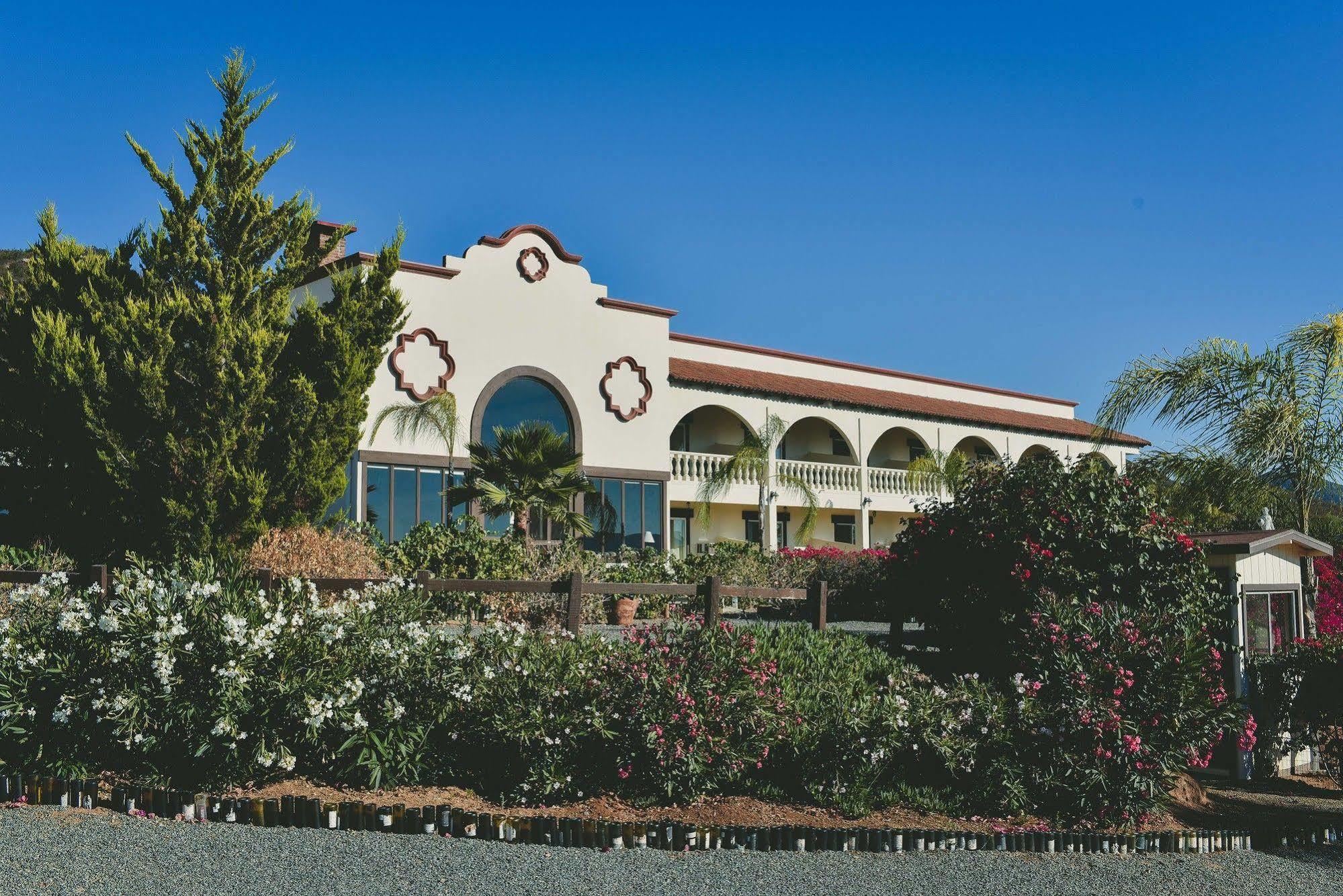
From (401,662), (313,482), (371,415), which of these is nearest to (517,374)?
(371,415)

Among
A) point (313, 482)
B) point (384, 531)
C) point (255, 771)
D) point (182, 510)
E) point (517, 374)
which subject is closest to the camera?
point (255, 771)

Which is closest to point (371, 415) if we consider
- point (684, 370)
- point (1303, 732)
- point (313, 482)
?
point (313, 482)

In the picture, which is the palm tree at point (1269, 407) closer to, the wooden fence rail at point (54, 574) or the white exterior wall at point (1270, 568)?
the white exterior wall at point (1270, 568)

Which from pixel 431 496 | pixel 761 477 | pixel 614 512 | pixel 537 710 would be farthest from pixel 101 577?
pixel 761 477

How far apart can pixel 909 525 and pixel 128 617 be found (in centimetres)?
746

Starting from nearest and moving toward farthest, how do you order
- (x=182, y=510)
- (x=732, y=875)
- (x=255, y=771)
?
(x=732, y=875), (x=255, y=771), (x=182, y=510)

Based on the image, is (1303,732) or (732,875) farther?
(1303,732)

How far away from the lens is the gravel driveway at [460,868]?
6359 millimetres

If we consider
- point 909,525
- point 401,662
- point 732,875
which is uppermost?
point 909,525

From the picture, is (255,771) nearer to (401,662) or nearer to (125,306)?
(401,662)

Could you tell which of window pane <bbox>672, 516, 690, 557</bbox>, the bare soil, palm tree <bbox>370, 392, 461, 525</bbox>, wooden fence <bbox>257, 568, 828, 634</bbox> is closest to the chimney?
palm tree <bbox>370, 392, 461, 525</bbox>

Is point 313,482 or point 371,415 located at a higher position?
point 371,415

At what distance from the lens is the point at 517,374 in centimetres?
2522

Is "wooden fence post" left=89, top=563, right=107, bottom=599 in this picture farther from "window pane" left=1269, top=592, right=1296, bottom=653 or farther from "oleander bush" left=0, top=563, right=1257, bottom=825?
"window pane" left=1269, top=592, right=1296, bottom=653
